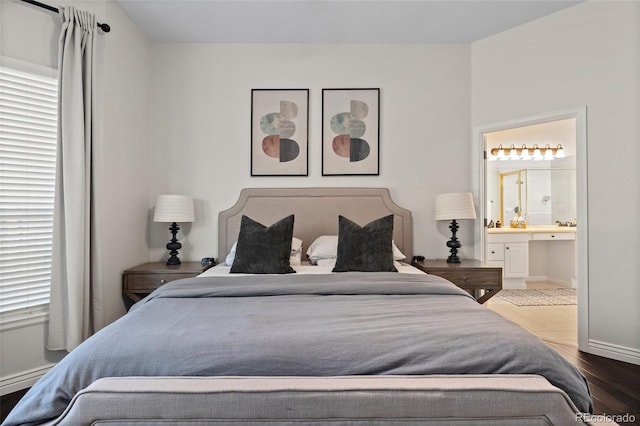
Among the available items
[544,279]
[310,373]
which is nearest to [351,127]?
[310,373]

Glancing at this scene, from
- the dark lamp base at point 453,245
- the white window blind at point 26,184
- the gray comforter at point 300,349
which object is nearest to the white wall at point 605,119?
the dark lamp base at point 453,245

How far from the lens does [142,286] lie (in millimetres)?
3062

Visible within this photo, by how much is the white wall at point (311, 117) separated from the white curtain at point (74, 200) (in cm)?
97

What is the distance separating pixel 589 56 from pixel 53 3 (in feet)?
12.9

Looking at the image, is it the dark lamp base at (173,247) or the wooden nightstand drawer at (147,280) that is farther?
the dark lamp base at (173,247)

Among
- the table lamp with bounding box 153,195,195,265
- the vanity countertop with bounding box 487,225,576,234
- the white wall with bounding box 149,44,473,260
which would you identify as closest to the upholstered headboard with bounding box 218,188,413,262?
the white wall with bounding box 149,44,473,260

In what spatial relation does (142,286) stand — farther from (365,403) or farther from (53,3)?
(365,403)

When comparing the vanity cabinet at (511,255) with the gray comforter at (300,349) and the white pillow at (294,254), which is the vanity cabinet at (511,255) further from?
the gray comforter at (300,349)

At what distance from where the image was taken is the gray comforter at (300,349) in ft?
4.15

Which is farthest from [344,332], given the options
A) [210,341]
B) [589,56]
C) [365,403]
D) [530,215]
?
[530,215]

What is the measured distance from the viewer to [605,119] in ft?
9.45

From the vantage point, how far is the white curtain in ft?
8.09

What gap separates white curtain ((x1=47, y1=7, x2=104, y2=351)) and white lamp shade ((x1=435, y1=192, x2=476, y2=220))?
9.12 feet

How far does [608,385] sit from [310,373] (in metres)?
2.21
